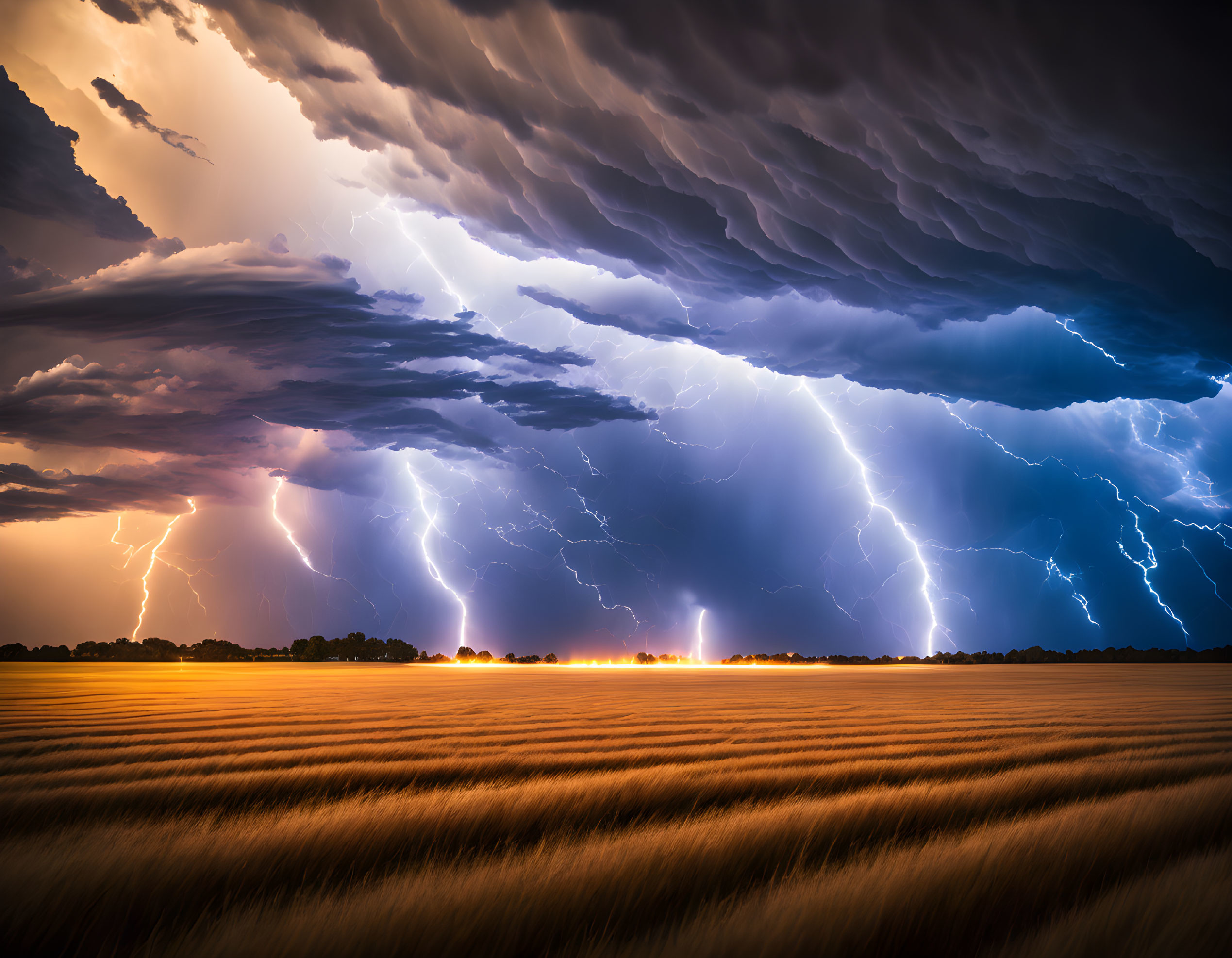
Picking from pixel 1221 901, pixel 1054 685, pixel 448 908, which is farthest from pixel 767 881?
pixel 1054 685

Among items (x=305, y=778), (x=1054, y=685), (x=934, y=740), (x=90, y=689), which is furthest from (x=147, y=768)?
(x=1054, y=685)

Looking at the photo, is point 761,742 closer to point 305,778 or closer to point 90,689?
point 305,778

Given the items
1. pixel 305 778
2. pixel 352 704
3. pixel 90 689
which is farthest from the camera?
pixel 90 689

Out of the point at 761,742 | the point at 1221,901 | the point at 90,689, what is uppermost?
the point at 1221,901

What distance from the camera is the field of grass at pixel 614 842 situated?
9.52ft

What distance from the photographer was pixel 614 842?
4215 millimetres

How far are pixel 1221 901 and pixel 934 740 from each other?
6365 mm

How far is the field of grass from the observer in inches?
114

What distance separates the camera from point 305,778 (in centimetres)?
627

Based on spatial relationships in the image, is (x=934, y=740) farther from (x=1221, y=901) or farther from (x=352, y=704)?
(x=352, y=704)

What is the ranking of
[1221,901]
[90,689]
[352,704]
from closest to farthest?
[1221,901]
[352,704]
[90,689]

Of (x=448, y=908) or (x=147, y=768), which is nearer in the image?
(x=448, y=908)

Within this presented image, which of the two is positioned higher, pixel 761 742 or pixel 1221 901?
pixel 1221 901

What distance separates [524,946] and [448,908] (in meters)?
0.39
